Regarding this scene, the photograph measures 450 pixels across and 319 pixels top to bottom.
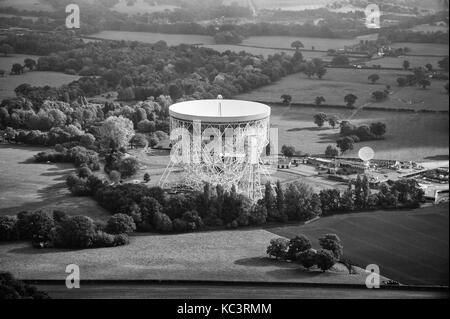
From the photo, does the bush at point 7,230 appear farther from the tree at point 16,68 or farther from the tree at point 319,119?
the tree at point 16,68

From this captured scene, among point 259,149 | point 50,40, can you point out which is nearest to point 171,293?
point 259,149

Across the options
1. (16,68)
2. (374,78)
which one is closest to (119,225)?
(374,78)

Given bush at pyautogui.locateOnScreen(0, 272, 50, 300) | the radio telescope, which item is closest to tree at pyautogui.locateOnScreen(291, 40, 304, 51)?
the radio telescope

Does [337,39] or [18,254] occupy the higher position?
[337,39]

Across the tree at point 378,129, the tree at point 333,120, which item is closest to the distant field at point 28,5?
the tree at point 333,120

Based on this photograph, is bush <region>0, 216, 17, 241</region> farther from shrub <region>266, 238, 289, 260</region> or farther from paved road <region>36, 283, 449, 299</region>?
shrub <region>266, 238, 289, 260</region>

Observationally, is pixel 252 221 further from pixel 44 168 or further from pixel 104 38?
pixel 104 38

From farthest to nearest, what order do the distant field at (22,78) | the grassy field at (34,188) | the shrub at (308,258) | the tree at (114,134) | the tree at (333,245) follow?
the distant field at (22,78)
the tree at (114,134)
the grassy field at (34,188)
the tree at (333,245)
the shrub at (308,258)
